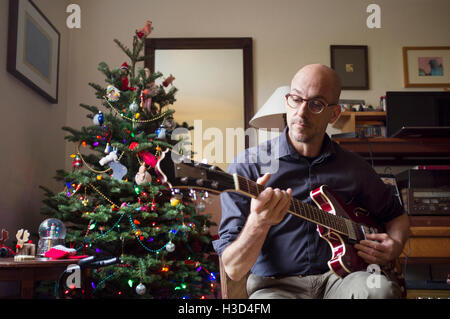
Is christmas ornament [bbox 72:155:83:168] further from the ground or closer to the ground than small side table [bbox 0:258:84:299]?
further from the ground

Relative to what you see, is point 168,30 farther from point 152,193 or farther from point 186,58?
point 152,193

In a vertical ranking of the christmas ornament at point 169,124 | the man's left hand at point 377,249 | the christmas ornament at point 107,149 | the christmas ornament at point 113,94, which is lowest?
the man's left hand at point 377,249

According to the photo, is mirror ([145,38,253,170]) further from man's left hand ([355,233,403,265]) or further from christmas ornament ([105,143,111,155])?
man's left hand ([355,233,403,265])

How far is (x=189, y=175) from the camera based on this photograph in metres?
0.97

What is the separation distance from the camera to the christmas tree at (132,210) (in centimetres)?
202

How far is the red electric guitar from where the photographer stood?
96cm

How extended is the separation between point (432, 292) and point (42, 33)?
2514 mm

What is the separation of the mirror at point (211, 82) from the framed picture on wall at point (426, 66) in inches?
43.6

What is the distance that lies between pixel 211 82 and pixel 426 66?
1518 mm

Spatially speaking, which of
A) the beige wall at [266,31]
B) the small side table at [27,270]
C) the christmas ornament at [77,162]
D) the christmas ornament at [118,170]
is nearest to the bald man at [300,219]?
the small side table at [27,270]

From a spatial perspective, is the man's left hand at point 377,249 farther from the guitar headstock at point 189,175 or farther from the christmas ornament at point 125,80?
Result: the christmas ornament at point 125,80

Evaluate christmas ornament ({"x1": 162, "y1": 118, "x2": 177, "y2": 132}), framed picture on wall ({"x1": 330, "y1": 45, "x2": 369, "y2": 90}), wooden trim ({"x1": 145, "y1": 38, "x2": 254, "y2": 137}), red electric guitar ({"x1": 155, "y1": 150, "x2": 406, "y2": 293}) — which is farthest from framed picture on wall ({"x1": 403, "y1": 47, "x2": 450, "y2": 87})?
red electric guitar ({"x1": 155, "y1": 150, "x2": 406, "y2": 293})

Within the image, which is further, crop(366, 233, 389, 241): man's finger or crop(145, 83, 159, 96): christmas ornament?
crop(145, 83, 159, 96): christmas ornament

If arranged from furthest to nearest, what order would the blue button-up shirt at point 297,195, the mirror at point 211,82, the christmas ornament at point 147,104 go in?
the mirror at point 211,82 < the christmas ornament at point 147,104 < the blue button-up shirt at point 297,195
